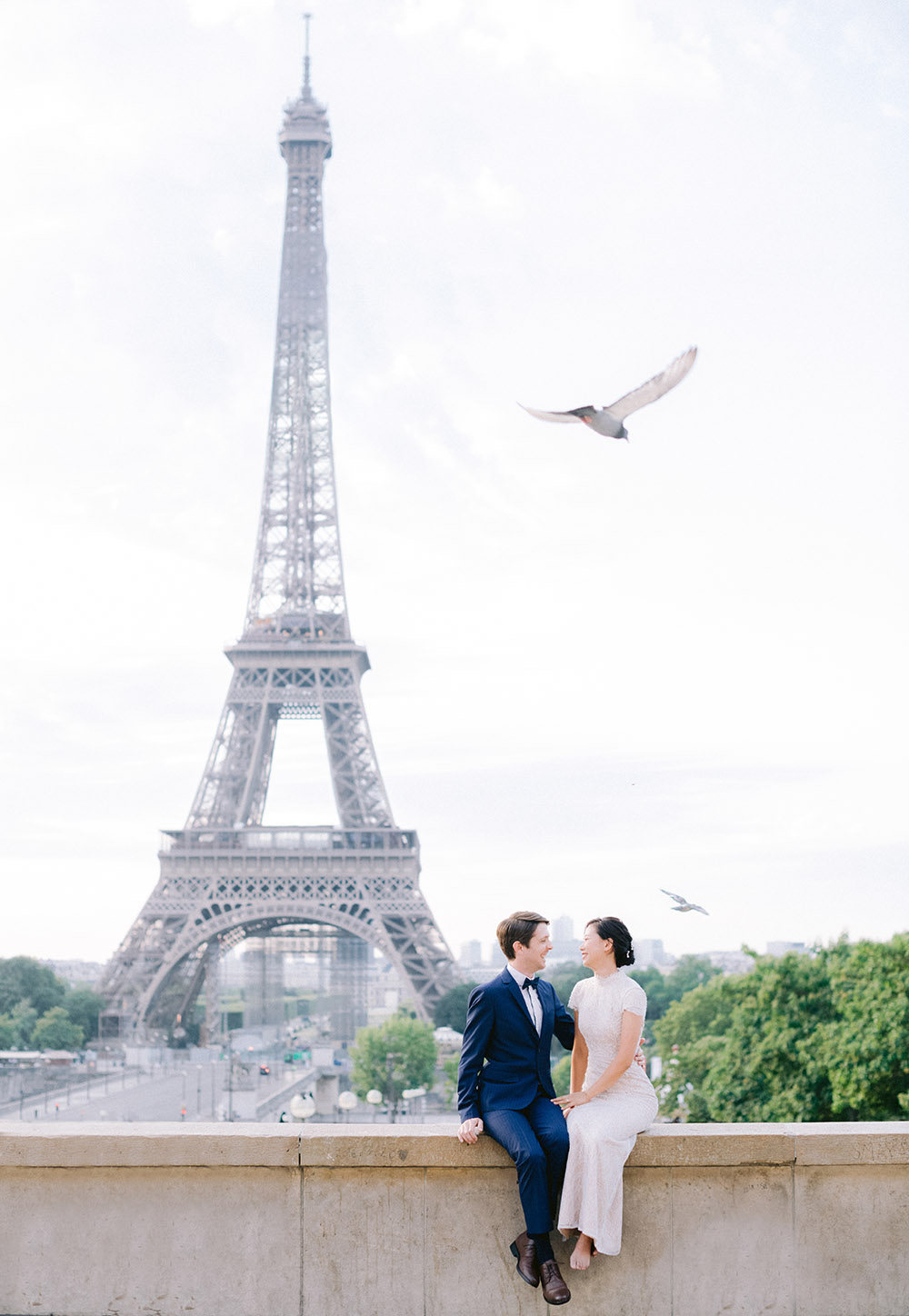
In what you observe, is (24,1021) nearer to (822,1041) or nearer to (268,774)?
(268,774)

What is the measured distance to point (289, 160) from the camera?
6419 centimetres

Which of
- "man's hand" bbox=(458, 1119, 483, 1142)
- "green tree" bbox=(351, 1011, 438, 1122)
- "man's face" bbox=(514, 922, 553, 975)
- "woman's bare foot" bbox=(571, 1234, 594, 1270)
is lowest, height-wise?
"green tree" bbox=(351, 1011, 438, 1122)

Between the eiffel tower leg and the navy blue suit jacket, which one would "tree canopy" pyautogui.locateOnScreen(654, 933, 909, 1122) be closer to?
the navy blue suit jacket

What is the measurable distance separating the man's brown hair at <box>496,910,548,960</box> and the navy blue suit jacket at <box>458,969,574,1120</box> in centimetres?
13

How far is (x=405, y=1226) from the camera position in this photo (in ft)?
20.7

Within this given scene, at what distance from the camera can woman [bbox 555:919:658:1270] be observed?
234 inches

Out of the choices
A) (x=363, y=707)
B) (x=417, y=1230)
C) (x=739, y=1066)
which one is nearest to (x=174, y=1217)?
(x=417, y=1230)

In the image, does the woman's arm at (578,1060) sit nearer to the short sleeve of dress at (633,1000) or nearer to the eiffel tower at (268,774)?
the short sleeve of dress at (633,1000)

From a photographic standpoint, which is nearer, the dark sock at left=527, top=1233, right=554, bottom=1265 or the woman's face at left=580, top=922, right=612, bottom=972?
the dark sock at left=527, top=1233, right=554, bottom=1265

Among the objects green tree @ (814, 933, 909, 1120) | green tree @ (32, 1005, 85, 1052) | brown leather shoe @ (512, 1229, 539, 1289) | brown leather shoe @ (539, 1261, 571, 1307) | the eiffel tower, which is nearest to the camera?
brown leather shoe @ (539, 1261, 571, 1307)

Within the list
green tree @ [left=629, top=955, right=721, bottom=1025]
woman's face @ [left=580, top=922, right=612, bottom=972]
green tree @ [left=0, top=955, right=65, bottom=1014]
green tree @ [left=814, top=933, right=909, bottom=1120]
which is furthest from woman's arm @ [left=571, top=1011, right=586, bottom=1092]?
green tree @ [left=629, top=955, right=721, bottom=1025]

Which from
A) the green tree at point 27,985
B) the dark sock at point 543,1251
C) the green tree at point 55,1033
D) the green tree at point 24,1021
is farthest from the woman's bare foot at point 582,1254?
the green tree at point 27,985

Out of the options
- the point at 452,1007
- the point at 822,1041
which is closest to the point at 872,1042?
the point at 822,1041

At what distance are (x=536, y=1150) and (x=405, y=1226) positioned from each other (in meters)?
0.92
